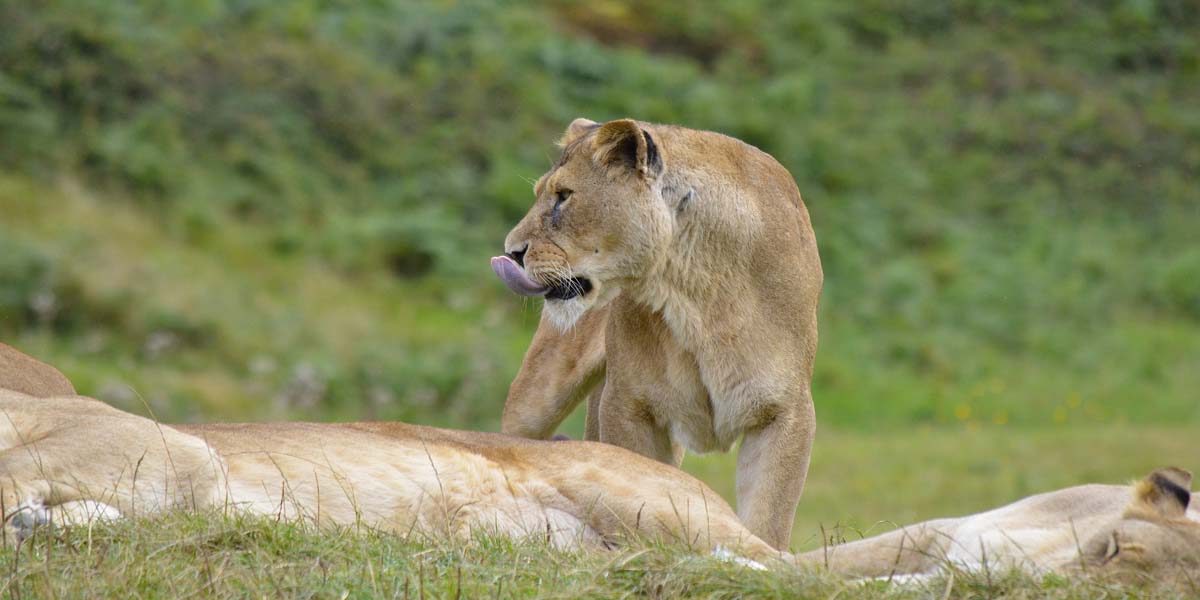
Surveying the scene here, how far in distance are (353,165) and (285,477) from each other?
1431 centimetres

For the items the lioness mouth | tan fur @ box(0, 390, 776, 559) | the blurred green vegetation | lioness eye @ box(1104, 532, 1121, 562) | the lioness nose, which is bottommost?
the blurred green vegetation

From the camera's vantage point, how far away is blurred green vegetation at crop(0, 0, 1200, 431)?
50.8 feet

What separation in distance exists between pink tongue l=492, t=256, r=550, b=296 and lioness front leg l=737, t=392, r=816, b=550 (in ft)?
3.68

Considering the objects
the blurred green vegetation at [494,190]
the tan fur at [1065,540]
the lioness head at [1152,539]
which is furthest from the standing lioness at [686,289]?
the blurred green vegetation at [494,190]

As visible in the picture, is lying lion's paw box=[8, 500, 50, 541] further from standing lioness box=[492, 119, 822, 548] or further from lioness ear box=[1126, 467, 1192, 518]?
lioness ear box=[1126, 467, 1192, 518]

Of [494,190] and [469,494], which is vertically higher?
[469,494]

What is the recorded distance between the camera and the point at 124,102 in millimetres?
18484

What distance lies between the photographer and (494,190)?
19.2 meters

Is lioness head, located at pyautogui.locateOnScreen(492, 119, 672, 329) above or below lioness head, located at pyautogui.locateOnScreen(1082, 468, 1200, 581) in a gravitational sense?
above

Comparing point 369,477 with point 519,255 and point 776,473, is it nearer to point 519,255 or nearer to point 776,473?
point 519,255

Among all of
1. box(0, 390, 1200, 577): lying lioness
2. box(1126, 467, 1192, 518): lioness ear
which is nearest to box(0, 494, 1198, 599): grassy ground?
box(0, 390, 1200, 577): lying lioness

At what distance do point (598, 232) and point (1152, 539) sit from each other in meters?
2.60

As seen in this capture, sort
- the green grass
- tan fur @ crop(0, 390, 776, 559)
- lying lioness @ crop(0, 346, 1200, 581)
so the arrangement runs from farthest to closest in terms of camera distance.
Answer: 1. tan fur @ crop(0, 390, 776, 559)
2. lying lioness @ crop(0, 346, 1200, 581)
3. the green grass

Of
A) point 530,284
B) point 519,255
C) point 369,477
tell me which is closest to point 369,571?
point 369,477
